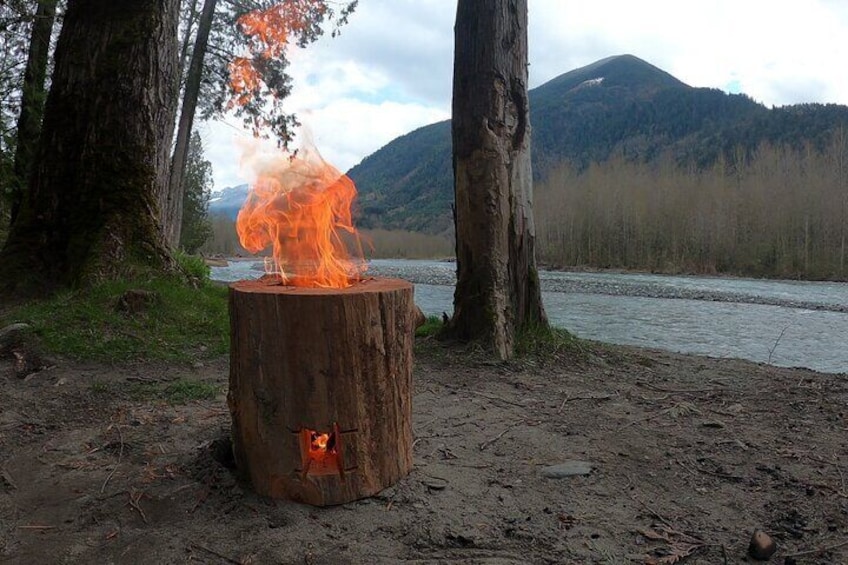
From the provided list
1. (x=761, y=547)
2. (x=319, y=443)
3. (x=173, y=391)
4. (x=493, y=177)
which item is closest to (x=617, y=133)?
(x=493, y=177)

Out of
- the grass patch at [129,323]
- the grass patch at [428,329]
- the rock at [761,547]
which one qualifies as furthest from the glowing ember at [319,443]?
the grass patch at [428,329]

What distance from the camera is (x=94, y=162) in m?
6.07

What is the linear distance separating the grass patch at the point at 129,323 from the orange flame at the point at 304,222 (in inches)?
85.5

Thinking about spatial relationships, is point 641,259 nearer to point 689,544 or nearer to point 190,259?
point 190,259

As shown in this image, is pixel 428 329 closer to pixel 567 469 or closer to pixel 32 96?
pixel 567 469

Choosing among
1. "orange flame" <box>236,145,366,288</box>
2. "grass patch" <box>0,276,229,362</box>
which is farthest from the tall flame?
"grass patch" <box>0,276,229,362</box>

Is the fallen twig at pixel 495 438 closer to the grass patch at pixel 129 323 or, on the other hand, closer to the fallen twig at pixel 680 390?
the fallen twig at pixel 680 390

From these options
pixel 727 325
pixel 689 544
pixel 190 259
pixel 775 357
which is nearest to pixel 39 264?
pixel 190 259

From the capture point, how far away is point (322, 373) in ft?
8.84

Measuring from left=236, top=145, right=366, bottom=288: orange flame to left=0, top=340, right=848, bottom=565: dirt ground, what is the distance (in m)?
1.13

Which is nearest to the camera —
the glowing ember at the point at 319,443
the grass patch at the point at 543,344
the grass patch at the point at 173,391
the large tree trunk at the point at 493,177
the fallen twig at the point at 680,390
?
the glowing ember at the point at 319,443

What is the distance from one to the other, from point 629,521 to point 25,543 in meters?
2.73

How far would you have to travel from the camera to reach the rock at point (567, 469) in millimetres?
3283

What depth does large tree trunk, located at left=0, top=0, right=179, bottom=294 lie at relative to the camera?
5.99 metres
